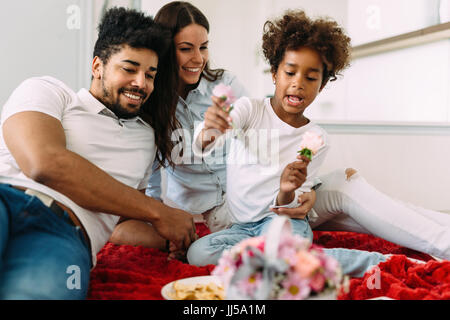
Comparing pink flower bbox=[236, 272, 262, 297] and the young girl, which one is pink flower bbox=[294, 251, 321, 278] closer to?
pink flower bbox=[236, 272, 262, 297]

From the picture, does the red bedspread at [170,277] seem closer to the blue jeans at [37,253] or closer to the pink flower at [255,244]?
the blue jeans at [37,253]

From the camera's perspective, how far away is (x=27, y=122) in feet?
3.11

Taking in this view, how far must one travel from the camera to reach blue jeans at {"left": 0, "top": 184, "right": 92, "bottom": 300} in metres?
0.72

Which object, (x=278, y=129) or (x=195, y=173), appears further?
(x=195, y=173)

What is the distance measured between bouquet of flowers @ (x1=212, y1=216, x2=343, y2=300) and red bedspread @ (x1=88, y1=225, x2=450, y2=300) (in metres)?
0.36

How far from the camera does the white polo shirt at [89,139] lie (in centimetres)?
98

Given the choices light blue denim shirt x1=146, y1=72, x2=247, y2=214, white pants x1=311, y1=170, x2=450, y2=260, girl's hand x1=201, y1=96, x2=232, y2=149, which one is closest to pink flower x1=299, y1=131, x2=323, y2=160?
girl's hand x1=201, y1=96, x2=232, y2=149

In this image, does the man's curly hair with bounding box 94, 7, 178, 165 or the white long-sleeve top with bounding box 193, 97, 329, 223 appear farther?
the white long-sleeve top with bounding box 193, 97, 329, 223

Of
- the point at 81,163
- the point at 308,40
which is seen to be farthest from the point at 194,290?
the point at 308,40

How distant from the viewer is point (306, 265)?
58 centimetres

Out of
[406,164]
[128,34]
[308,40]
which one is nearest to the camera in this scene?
[128,34]

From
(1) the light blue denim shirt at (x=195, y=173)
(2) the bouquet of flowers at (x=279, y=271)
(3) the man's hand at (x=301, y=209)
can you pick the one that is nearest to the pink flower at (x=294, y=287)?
(2) the bouquet of flowers at (x=279, y=271)

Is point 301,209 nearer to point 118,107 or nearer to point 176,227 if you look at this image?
point 176,227

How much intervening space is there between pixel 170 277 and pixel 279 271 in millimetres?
525
